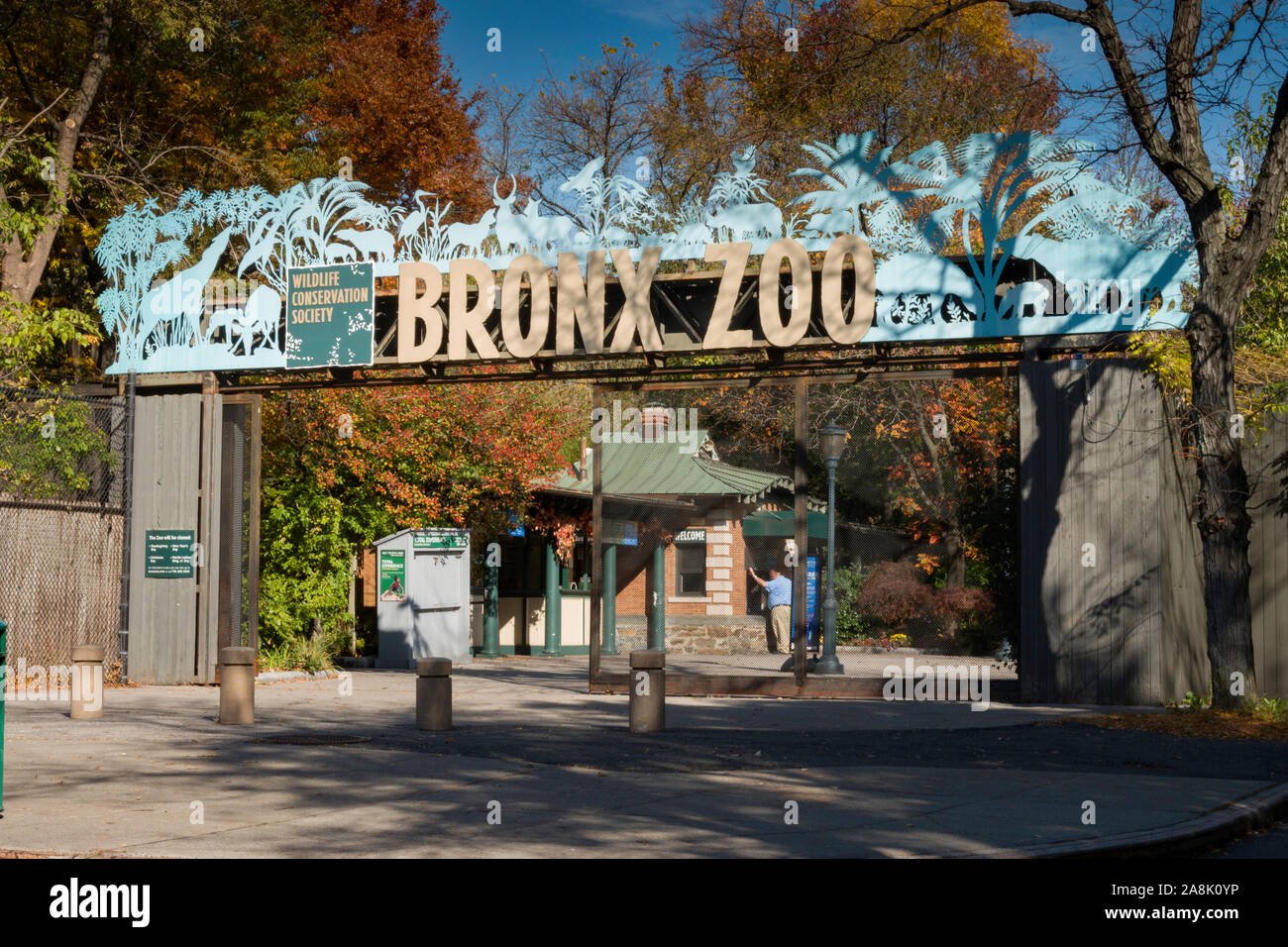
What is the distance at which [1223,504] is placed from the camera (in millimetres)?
12984

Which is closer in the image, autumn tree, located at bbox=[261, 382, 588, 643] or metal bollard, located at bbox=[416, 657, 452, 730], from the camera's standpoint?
metal bollard, located at bbox=[416, 657, 452, 730]

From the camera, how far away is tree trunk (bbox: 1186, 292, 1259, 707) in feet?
42.5

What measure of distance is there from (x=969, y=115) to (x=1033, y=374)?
19259mm

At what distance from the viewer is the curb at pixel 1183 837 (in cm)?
675

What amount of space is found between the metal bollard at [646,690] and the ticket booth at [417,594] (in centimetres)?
1146

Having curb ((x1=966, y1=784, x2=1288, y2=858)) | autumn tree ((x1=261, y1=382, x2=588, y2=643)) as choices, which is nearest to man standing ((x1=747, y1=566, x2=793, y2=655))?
autumn tree ((x1=261, y1=382, x2=588, y2=643))

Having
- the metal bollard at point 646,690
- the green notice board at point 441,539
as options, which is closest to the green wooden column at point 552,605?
the green notice board at point 441,539

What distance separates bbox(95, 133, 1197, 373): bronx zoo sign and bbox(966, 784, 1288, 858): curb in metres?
7.64

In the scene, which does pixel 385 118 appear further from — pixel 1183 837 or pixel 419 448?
pixel 1183 837

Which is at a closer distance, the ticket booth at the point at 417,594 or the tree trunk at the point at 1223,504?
the tree trunk at the point at 1223,504

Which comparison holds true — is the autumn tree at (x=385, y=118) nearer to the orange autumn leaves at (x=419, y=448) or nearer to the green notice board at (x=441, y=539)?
the orange autumn leaves at (x=419, y=448)

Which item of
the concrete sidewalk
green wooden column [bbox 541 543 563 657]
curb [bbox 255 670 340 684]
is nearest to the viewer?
the concrete sidewalk

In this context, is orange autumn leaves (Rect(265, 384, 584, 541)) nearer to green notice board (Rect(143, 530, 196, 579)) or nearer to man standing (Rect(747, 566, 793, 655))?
green notice board (Rect(143, 530, 196, 579))

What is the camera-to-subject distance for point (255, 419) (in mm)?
18859
